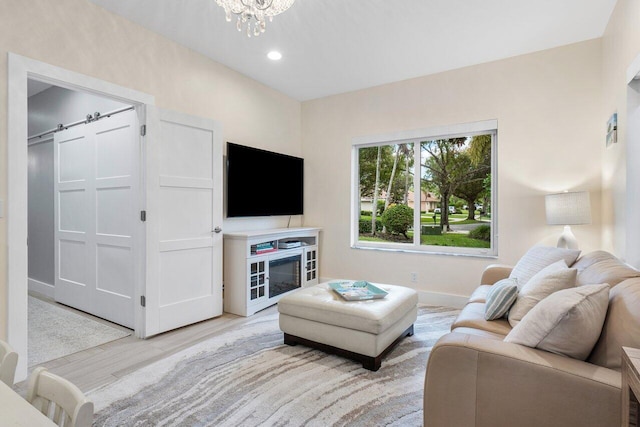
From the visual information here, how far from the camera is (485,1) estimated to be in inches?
96.7

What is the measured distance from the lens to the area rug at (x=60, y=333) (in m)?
2.53

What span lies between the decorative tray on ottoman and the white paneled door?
1748 millimetres

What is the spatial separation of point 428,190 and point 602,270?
2348 mm

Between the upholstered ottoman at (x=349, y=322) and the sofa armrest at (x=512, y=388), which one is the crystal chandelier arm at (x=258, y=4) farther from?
the sofa armrest at (x=512, y=388)

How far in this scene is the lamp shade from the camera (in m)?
2.68

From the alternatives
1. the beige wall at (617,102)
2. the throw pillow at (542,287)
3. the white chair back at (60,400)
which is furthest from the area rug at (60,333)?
the beige wall at (617,102)

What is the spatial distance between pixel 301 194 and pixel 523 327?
3.49 m

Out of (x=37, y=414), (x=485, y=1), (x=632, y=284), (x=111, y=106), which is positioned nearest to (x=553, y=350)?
(x=632, y=284)

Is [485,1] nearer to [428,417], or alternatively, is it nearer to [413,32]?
[413,32]

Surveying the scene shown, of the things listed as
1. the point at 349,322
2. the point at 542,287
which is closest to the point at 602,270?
the point at 542,287

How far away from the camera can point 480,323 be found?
1.91 m

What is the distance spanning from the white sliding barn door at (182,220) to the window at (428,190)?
1.89 m

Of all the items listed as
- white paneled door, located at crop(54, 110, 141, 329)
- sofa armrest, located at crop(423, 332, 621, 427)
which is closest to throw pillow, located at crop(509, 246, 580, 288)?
sofa armrest, located at crop(423, 332, 621, 427)

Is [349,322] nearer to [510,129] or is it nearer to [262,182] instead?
[262,182]
